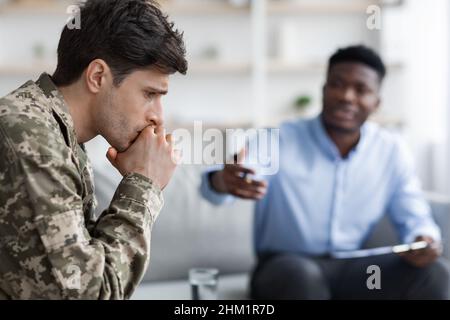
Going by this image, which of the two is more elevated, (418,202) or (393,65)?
(393,65)

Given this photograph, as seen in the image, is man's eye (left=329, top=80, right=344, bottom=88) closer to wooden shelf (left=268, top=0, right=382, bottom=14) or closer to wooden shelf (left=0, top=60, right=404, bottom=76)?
wooden shelf (left=0, top=60, right=404, bottom=76)

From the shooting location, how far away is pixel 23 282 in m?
0.85

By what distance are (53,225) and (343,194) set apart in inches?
55.4

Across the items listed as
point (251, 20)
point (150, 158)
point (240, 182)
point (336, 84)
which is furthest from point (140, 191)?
point (251, 20)

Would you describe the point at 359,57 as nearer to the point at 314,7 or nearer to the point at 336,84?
the point at 336,84

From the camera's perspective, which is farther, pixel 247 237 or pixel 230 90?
pixel 230 90

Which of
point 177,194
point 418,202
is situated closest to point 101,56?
point 177,194

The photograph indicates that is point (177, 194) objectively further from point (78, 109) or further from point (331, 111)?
point (78, 109)

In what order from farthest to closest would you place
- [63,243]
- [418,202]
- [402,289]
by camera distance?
[418,202], [402,289], [63,243]

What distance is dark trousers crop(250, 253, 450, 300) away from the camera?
1775 mm

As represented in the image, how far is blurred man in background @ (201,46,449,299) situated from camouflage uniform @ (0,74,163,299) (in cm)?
102

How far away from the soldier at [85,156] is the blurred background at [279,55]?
8.24 ft
